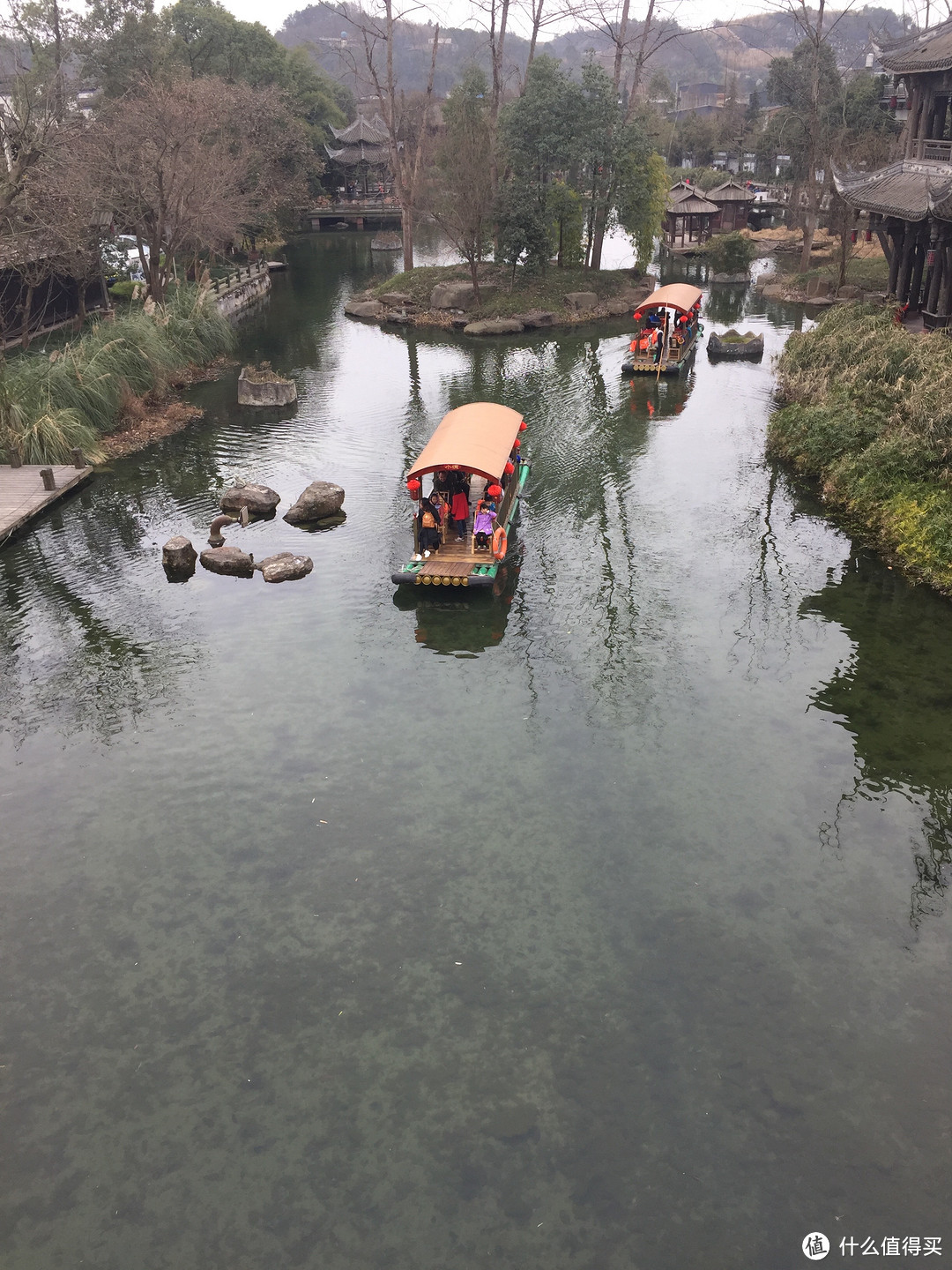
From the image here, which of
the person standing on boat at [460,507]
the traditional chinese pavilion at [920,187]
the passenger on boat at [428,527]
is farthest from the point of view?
the traditional chinese pavilion at [920,187]

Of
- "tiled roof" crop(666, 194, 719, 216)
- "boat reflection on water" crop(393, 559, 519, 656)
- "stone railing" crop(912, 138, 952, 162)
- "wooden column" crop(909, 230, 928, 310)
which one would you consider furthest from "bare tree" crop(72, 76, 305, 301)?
"tiled roof" crop(666, 194, 719, 216)

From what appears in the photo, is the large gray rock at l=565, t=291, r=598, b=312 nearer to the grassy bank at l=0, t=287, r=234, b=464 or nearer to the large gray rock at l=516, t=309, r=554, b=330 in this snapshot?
the large gray rock at l=516, t=309, r=554, b=330

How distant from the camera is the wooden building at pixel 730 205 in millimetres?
65812

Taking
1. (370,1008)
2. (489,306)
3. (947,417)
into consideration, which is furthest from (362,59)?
(370,1008)

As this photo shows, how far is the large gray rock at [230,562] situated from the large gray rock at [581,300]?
31.3m

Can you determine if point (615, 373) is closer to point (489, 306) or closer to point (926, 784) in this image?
point (489, 306)

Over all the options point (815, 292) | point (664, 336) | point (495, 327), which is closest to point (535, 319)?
point (495, 327)

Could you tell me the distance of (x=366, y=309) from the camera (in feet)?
157

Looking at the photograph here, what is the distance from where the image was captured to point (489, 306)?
45.7 meters

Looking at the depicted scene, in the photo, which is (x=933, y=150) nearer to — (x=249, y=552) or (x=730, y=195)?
(x=249, y=552)

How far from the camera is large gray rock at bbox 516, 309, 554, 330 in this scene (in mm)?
44250

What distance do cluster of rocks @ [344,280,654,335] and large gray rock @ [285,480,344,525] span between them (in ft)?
75.7

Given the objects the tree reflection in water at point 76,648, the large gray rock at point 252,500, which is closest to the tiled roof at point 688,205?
the large gray rock at point 252,500

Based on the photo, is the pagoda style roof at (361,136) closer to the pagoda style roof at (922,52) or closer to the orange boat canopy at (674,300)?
the pagoda style roof at (922,52)
